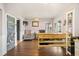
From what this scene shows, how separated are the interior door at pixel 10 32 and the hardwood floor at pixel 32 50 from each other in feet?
0.44

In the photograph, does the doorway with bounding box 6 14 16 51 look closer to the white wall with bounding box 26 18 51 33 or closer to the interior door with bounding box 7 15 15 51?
the interior door with bounding box 7 15 15 51

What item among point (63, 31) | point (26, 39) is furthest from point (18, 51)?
point (63, 31)

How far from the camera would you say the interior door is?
2557 mm

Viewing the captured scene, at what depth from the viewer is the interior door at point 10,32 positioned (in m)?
2.56

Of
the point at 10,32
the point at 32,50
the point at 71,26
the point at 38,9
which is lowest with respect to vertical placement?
the point at 32,50

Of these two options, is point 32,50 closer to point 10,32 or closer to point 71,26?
point 10,32

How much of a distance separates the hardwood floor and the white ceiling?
60 cm

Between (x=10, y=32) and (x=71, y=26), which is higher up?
(x=71, y=26)

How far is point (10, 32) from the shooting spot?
2.61m

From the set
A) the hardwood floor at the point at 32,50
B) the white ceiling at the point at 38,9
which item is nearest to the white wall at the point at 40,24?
the white ceiling at the point at 38,9

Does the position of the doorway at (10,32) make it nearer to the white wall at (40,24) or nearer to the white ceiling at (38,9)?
the white ceiling at (38,9)

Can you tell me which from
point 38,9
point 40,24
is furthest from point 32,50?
point 38,9

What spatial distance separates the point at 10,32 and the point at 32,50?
608mm

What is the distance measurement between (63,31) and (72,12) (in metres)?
0.43
